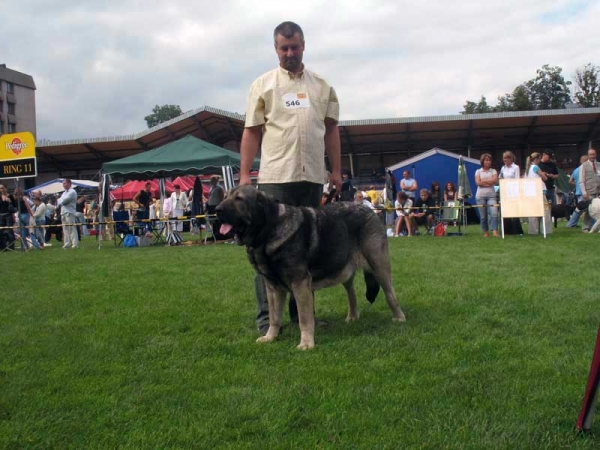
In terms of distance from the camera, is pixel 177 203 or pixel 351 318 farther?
pixel 177 203

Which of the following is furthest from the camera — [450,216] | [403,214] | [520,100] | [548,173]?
[520,100]

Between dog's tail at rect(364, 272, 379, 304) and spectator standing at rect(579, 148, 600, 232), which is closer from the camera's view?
dog's tail at rect(364, 272, 379, 304)

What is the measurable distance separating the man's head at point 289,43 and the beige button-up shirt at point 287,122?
12 centimetres

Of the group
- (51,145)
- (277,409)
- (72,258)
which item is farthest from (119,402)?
(51,145)

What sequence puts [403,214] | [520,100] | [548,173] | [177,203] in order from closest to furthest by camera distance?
[548,173] → [403,214] → [177,203] → [520,100]

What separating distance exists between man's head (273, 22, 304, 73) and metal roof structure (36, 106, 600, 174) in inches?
1021

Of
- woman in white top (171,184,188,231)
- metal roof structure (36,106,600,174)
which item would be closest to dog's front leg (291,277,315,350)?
woman in white top (171,184,188,231)

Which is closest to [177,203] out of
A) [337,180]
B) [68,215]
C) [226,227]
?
[68,215]

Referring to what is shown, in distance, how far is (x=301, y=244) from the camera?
4.36 m

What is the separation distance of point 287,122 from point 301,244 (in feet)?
3.55

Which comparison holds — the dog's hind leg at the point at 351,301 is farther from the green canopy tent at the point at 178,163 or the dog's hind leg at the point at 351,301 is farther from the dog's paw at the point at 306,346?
the green canopy tent at the point at 178,163

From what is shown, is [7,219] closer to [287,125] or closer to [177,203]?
[177,203]

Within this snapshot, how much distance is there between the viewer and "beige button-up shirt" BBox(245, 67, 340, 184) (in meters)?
4.78

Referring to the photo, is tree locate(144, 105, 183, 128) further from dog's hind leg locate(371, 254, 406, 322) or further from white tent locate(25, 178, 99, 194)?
dog's hind leg locate(371, 254, 406, 322)
